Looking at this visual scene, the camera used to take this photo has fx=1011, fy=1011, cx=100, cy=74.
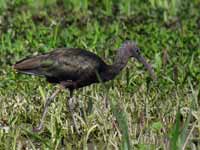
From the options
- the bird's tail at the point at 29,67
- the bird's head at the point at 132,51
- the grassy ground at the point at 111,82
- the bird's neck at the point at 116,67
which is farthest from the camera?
the bird's head at the point at 132,51

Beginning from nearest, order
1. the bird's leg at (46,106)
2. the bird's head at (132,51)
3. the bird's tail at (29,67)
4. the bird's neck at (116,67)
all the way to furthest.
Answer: the bird's leg at (46,106), the bird's tail at (29,67), the bird's neck at (116,67), the bird's head at (132,51)

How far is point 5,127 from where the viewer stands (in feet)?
26.3

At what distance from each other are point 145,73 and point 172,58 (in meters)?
0.73

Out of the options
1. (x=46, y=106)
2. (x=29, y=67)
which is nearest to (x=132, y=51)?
(x=29, y=67)

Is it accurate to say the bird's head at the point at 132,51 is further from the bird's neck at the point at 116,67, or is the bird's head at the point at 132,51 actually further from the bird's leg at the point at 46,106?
the bird's leg at the point at 46,106

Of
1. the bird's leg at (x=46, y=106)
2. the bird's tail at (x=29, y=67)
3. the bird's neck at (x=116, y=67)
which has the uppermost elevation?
the bird's tail at (x=29, y=67)

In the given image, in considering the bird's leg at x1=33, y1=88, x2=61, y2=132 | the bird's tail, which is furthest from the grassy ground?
the bird's tail

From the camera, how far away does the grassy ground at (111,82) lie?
7.46 m

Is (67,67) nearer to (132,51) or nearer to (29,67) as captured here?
(29,67)

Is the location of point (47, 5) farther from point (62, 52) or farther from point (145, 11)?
point (62, 52)

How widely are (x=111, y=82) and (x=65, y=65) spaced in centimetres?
75

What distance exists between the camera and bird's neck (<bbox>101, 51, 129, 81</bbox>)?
919 cm

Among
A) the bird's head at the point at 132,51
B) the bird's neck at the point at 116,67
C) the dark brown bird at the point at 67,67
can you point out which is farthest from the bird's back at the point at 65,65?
the bird's head at the point at 132,51

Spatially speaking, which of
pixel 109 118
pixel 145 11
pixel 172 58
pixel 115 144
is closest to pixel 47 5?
pixel 145 11
